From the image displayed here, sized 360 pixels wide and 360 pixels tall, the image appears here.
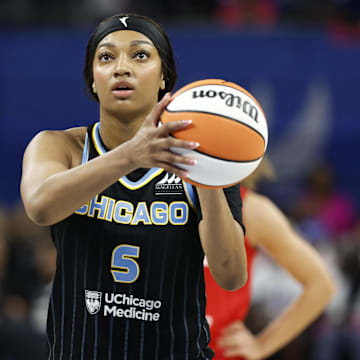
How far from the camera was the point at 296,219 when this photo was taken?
8141 millimetres

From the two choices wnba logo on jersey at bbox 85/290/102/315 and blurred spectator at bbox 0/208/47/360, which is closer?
wnba logo on jersey at bbox 85/290/102/315

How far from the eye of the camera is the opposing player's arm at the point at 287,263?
4.24m

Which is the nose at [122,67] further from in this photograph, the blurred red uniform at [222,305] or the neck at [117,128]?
the blurred red uniform at [222,305]

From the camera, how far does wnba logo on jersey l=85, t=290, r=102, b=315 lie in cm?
290

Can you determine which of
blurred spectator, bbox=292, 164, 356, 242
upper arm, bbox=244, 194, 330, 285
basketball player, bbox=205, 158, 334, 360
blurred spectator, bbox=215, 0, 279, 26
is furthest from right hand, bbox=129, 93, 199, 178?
blurred spectator, bbox=215, 0, 279, 26

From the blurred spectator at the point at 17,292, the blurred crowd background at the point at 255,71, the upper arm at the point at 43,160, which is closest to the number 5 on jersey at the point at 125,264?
the upper arm at the point at 43,160

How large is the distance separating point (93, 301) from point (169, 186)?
535 mm

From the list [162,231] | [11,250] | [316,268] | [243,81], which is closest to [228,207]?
[162,231]

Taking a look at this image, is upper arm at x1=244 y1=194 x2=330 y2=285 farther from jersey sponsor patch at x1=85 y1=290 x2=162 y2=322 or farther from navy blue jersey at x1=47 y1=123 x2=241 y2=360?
jersey sponsor patch at x1=85 y1=290 x2=162 y2=322

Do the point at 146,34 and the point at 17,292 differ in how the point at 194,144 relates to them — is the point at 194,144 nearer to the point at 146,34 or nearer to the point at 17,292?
the point at 146,34

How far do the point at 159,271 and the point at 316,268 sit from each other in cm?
184

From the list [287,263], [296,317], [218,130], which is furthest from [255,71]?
[218,130]

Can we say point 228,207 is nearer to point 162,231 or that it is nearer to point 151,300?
point 162,231

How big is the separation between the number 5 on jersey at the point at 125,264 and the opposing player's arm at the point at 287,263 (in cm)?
143
